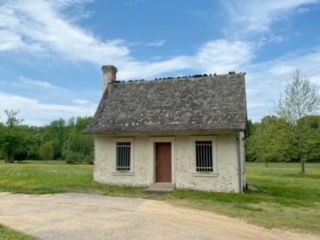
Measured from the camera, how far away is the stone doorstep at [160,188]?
1603cm

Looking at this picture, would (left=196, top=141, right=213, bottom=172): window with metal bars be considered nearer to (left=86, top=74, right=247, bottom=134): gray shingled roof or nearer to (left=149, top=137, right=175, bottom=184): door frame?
(left=86, top=74, right=247, bottom=134): gray shingled roof

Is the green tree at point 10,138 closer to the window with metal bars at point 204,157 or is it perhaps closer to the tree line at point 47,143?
the tree line at point 47,143

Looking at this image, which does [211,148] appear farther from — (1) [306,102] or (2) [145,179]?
(1) [306,102]

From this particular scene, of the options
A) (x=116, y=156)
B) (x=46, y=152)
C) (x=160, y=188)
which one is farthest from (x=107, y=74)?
(x=46, y=152)

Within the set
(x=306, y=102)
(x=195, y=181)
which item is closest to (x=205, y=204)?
(x=195, y=181)

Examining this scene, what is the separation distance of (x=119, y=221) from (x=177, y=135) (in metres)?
8.54

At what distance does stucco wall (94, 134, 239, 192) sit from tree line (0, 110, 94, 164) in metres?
38.8

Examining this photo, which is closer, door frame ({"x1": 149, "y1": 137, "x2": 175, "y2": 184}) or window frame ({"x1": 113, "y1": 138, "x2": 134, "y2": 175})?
door frame ({"x1": 149, "y1": 137, "x2": 175, "y2": 184})

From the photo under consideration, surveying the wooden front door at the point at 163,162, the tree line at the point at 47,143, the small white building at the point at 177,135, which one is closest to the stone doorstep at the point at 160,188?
the small white building at the point at 177,135

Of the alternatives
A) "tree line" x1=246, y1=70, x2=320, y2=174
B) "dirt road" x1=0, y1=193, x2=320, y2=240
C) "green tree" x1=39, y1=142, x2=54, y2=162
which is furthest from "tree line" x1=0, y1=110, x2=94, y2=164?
"dirt road" x1=0, y1=193, x2=320, y2=240

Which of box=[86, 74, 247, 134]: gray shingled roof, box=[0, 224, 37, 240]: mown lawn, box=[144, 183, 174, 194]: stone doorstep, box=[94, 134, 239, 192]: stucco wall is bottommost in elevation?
box=[0, 224, 37, 240]: mown lawn

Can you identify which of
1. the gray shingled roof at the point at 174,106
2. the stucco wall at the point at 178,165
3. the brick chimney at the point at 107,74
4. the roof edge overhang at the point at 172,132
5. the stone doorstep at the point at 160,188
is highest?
the brick chimney at the point at 107,74

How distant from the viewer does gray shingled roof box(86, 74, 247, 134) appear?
16844mm

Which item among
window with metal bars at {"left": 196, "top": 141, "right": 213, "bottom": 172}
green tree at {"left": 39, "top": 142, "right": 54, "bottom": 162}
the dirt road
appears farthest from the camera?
green tree at {"left": 39, "top": 142, "right": 54, "bottom": 162}
